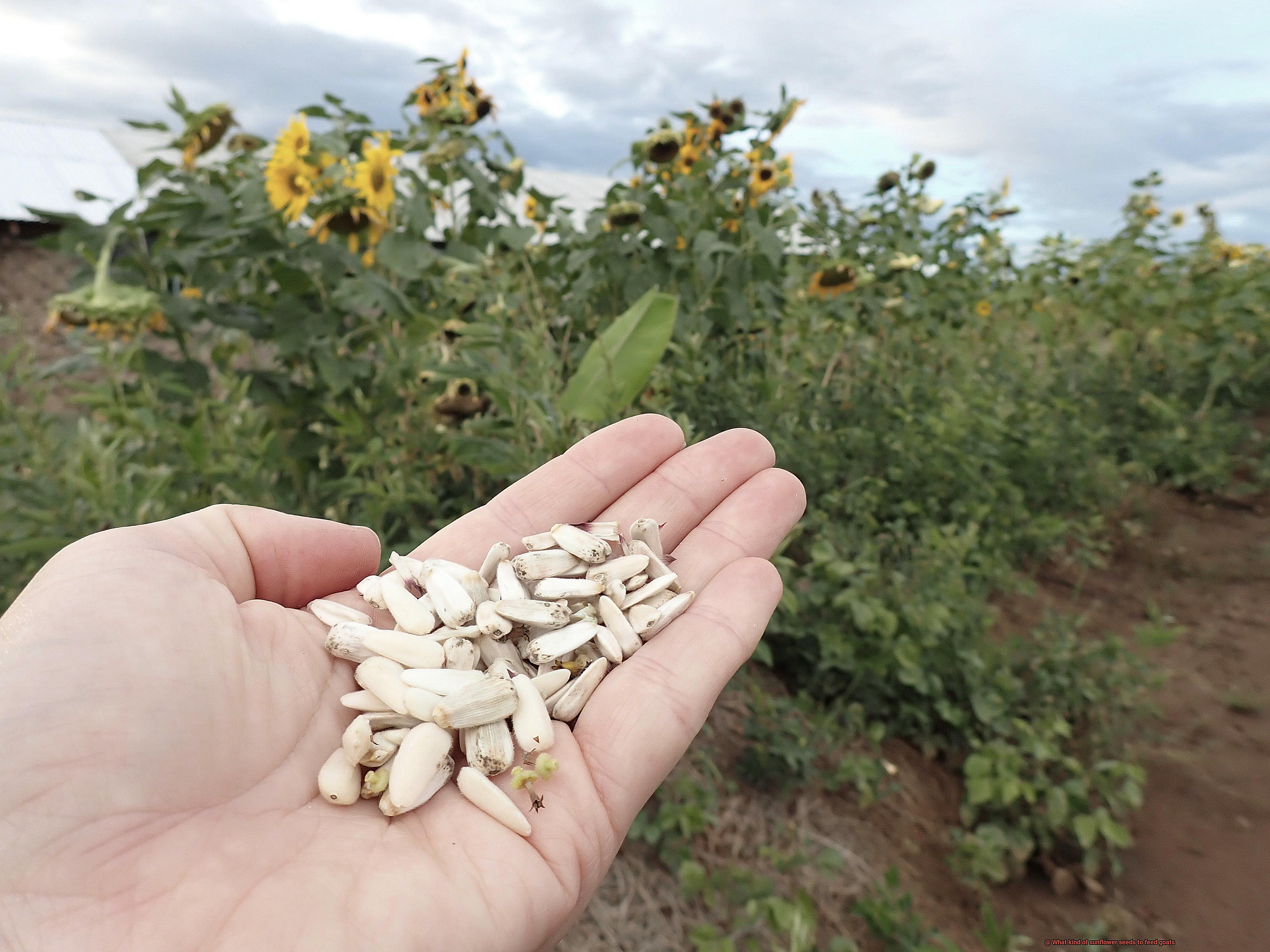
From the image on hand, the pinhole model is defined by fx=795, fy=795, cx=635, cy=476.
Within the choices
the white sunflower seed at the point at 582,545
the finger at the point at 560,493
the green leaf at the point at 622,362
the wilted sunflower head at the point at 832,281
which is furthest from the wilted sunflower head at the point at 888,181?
the white sunflower seed at the point at 582,545

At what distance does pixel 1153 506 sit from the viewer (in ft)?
12.4

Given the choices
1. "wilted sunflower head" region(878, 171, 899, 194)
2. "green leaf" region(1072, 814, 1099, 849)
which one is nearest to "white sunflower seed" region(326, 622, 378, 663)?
"green leaf" region(1072, 814, 1099, 849)

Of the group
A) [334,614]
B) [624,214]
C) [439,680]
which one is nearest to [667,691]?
[439,680]

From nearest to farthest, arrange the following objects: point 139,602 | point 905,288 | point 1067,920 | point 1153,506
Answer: point 139,602 < point 1067,920 < point 905,288 < point 1153,506

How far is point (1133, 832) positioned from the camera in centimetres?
203

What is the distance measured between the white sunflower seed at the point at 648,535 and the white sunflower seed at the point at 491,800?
577 millimetres

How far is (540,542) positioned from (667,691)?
1.39ft

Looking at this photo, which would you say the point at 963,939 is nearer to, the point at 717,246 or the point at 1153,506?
the point at 717,246

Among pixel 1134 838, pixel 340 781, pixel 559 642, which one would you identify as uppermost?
pixel 559 642

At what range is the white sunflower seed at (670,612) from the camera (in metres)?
1.37

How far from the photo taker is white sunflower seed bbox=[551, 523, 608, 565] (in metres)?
1.47

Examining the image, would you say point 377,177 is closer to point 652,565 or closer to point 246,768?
point 652,565

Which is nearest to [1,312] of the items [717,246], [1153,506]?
[717,246]

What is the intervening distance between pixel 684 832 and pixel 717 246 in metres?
1.51
